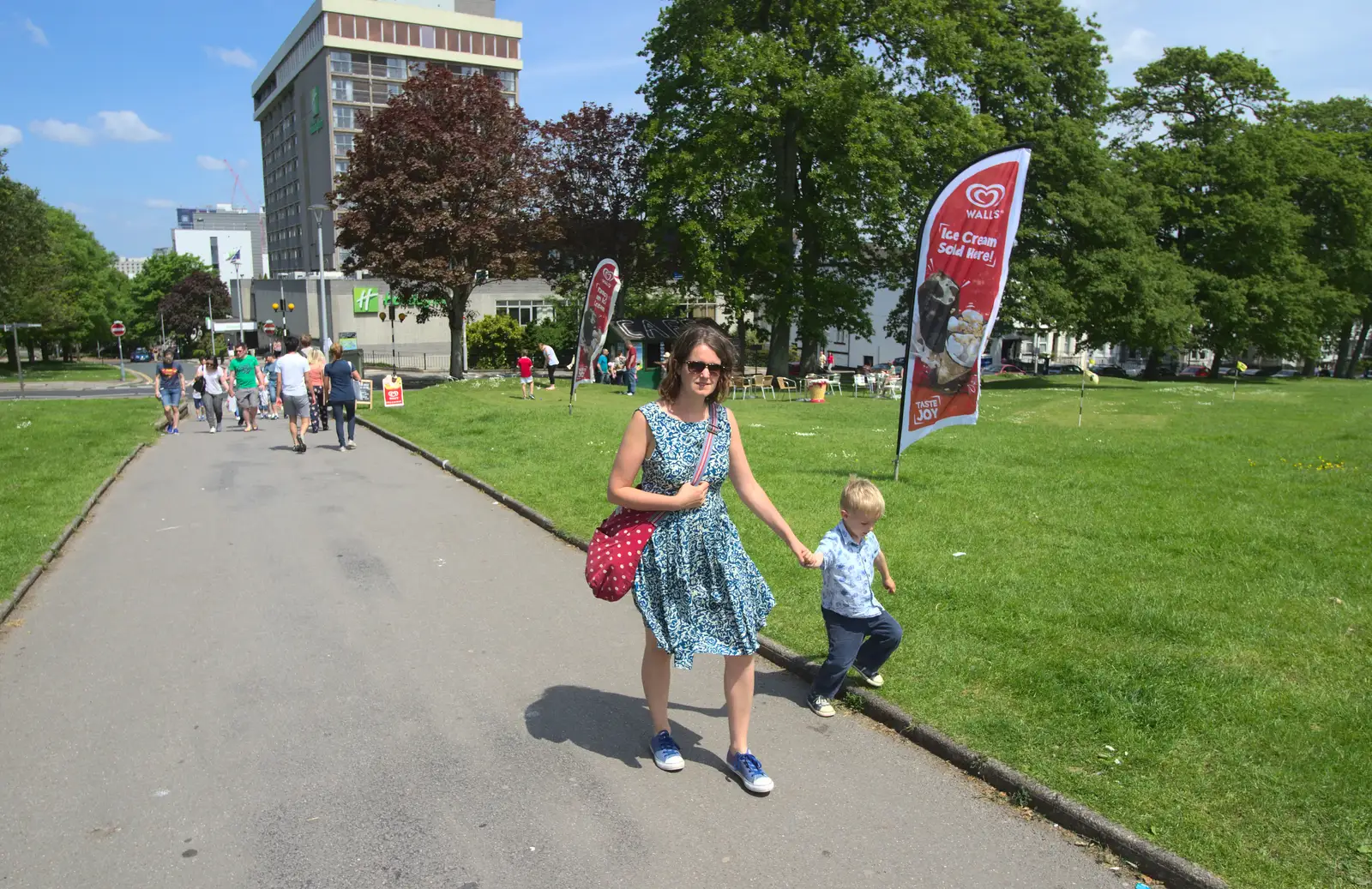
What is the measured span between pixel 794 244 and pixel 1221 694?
3237 cm

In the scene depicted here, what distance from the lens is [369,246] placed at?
113 ft

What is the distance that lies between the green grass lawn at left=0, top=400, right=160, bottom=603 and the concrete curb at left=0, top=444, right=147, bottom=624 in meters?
0.05

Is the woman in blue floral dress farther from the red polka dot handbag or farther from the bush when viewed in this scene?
the bush

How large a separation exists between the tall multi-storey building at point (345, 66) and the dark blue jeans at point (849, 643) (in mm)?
78048

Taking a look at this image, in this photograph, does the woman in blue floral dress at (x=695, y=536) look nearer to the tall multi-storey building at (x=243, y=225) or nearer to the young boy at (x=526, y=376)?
the young boy at (x=526, y=376)

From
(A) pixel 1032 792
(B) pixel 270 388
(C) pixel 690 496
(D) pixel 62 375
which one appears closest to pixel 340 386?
(B) pixel 270 388

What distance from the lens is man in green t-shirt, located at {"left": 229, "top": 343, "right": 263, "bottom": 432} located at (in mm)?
19562

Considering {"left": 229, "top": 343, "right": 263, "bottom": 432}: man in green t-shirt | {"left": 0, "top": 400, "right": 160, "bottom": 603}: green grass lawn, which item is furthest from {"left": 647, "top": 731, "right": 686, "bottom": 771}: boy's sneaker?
{"left": 229, "top": 343, "right": 263, "bottom": 432}: man in green t-shirt

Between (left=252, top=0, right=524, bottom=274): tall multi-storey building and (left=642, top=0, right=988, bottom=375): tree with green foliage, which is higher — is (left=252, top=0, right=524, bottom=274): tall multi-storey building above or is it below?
above

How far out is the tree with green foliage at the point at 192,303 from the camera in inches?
3834

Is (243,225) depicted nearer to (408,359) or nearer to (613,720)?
(408,359)

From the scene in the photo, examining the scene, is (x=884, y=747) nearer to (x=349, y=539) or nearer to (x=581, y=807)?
(x=581, y=807)

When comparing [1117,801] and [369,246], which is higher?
[369,246]

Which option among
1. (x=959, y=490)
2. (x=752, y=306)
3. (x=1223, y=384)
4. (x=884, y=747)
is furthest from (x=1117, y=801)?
(x=1223, y=384)
